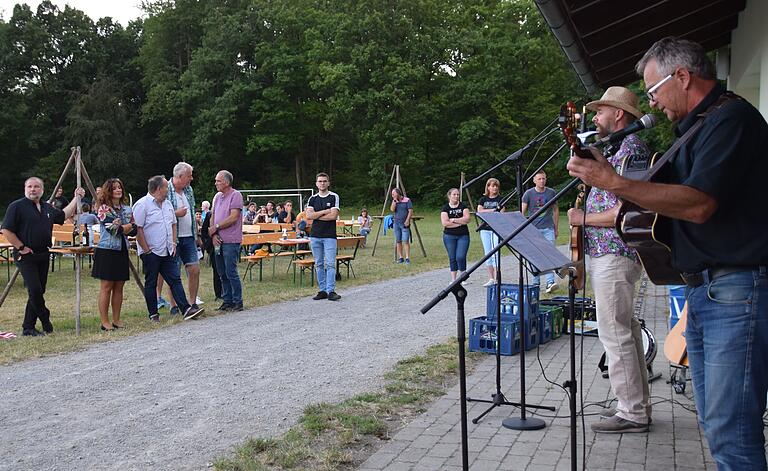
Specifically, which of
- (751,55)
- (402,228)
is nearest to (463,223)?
(402,228)

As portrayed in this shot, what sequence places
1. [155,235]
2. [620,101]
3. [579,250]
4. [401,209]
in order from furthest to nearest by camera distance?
[401,209] → [155,235] → [579,250] → [620,101]

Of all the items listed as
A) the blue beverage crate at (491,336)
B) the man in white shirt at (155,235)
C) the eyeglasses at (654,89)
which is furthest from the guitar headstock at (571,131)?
the man in white shirt at (155,235)

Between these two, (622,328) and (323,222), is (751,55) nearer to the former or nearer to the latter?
(622,328)

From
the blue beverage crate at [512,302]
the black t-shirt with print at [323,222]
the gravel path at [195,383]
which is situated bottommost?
the gravel path at [195,383]

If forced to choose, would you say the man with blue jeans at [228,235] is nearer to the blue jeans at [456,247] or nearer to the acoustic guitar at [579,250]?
the blue jeans at [456,247]

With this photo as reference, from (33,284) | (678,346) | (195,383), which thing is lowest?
(195,383)

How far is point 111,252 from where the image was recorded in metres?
8.95

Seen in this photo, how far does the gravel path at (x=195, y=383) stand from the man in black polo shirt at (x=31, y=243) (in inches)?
51.1

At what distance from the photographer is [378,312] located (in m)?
10.3

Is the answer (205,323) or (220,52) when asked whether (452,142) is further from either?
(205,323)

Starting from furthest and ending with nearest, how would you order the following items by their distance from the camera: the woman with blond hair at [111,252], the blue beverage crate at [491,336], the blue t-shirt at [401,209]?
the blue t-shirt at [401,209]
the woman with blond hair at [111,252]
the blue beverage crate at [491,336]

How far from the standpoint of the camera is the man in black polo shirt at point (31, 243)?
28.7 ft

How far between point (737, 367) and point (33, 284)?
8296 mm

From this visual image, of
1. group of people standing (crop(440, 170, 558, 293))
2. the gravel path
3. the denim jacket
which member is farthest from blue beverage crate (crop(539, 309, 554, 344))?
the denim jacket
